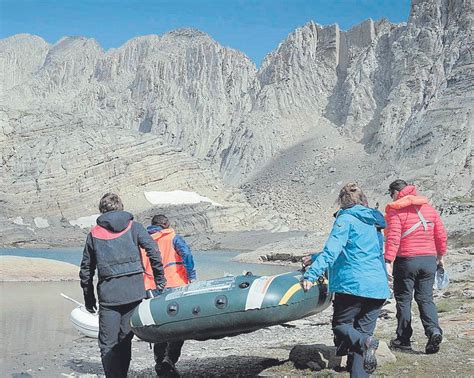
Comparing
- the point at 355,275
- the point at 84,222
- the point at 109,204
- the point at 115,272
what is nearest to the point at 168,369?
the point at 115,272

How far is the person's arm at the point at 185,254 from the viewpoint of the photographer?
807 cm

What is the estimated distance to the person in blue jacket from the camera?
6188mm

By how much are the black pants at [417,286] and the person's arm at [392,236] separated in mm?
358

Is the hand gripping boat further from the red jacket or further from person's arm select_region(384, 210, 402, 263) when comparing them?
the red jacket

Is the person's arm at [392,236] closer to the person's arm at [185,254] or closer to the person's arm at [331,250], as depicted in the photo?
the person's arm at [331,250]

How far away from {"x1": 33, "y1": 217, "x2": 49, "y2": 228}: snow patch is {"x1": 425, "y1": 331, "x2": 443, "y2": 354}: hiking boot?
2901 inches

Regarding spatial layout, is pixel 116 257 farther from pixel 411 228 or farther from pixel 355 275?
pixel 411 228

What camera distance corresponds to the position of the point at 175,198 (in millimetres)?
91000

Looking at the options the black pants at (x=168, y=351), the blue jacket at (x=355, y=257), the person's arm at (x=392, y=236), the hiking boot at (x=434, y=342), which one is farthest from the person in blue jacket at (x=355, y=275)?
the black pants at (x=168, y=351)

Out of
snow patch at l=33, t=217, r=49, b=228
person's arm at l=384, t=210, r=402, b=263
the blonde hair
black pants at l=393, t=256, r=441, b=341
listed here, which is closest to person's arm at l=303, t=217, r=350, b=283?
the blonde hair

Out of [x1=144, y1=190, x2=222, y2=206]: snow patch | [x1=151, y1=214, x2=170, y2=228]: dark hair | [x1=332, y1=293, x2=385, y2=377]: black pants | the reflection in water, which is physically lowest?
the reflection in water

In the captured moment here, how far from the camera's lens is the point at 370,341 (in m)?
6.18

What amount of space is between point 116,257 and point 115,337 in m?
0.86

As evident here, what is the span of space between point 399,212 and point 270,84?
145112 millimetres
